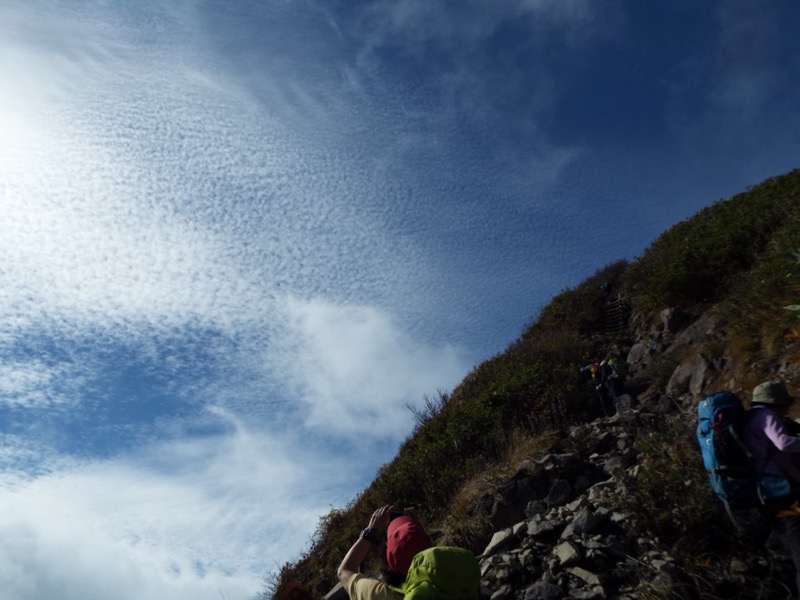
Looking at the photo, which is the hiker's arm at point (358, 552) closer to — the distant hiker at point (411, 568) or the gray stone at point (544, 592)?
the distant hiker at point (411, 568)

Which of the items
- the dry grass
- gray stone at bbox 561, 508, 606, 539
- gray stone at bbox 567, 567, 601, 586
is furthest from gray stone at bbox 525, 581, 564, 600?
the dry grass

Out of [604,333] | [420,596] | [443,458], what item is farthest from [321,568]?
[604,333]

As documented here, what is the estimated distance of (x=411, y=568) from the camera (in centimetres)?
360

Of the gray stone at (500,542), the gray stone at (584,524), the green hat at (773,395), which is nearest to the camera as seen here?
the green hat at (773,395)

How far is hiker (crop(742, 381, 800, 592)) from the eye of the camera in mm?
4277

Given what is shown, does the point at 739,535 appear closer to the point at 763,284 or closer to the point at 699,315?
the point at 763,284

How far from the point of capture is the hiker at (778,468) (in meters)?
4.28

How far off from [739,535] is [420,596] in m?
3.28

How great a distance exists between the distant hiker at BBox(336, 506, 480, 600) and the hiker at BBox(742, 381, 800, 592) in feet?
7.83

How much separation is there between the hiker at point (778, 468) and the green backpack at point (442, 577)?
2.39m

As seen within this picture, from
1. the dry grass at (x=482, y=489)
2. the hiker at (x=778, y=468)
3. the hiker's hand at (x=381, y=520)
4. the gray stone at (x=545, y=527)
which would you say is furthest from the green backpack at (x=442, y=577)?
the dry grass at (x=482, y=489)

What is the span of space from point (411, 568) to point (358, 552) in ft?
3.11

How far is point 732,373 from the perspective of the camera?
29.1 ft

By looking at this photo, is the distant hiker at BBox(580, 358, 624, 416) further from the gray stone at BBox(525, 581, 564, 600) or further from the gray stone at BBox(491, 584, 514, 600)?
the gray stone at BBox(525, 581, 564, 600)
